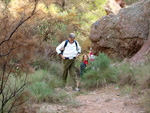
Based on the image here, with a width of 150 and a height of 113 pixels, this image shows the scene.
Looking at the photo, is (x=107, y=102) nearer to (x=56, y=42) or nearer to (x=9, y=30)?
(x=9, y=30)

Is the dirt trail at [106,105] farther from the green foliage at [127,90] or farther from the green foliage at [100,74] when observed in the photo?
the green foliage at [100,74]

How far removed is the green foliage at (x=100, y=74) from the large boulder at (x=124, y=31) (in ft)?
10.1

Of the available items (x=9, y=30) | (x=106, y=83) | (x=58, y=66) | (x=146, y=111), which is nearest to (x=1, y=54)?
(x=9, y=30)

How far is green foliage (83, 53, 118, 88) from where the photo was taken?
22.8 feet

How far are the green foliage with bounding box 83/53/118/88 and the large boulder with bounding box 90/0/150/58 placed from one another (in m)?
3.09

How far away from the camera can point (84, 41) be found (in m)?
16.1

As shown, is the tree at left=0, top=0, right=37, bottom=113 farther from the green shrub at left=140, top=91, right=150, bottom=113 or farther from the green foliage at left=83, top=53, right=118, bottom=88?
the green foliage at left=83, top=53, right=118, bottom=88

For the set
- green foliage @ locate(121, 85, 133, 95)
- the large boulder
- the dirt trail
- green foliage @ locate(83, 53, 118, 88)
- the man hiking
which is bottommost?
the dirt trail

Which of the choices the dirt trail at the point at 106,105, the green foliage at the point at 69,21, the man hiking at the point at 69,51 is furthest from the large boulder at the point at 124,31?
the dirt trail at the point at 106,105

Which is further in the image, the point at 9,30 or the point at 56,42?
the point at 56,42

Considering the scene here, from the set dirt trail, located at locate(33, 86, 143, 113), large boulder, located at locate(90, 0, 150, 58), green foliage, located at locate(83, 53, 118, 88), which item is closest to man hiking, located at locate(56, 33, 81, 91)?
green foliage, located at locate(83, 53, 118, 88)

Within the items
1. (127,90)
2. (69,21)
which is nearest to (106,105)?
(127,90)

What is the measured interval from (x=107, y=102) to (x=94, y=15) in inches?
593

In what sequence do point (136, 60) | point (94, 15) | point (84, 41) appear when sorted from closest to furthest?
point (136, 60) → point (84, 41) → point (94, 15)
